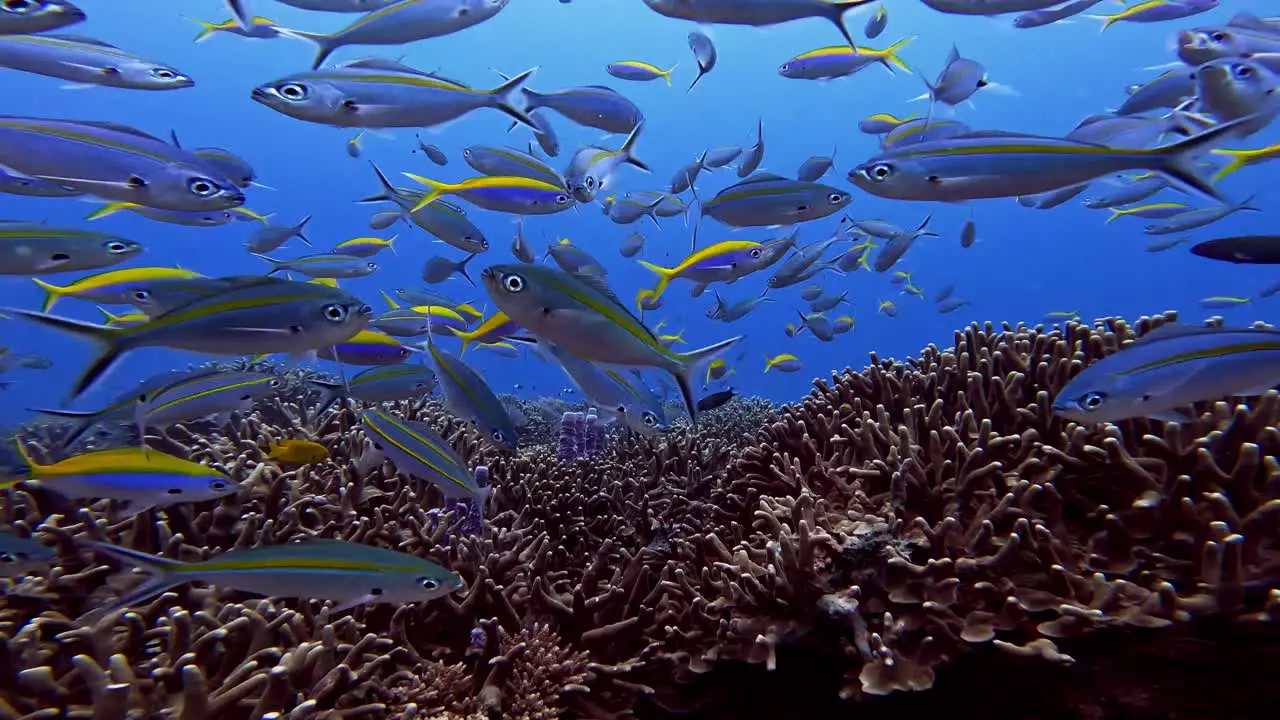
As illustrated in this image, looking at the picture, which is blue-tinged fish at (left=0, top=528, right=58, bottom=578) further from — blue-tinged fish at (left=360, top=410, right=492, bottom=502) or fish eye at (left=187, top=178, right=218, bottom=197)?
fish eye at (left=187, top=178, right=218, bottom=197)

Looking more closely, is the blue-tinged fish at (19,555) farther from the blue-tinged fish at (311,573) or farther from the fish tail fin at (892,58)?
the fish tail fin at (892,58)

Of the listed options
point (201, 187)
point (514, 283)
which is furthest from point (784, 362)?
point (201, 187)

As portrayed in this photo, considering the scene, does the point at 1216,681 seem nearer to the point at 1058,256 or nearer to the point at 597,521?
the point at 597,521

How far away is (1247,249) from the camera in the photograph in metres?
2.77

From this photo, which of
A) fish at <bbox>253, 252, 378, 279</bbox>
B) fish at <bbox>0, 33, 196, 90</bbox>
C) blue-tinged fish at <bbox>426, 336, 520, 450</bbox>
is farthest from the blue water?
fish at <bbox>0, 33, 196, 90</bbox>

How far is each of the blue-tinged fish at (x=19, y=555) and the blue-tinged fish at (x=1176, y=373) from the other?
15.4 ft

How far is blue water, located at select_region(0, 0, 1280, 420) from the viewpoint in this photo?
5419 centimetres

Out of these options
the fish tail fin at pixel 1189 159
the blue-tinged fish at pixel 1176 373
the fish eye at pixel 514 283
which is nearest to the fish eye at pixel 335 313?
the fish eye at pixel 514 283

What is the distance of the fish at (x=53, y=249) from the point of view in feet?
10.6

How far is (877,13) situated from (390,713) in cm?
855

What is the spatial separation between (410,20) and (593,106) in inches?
75.2

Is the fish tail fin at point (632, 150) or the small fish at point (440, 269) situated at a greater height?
A: the fish tail fin at point (632, 150)

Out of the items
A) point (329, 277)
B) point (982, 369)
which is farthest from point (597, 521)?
point (329, 277)

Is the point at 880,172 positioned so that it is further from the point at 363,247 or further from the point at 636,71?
the point at 363,247
